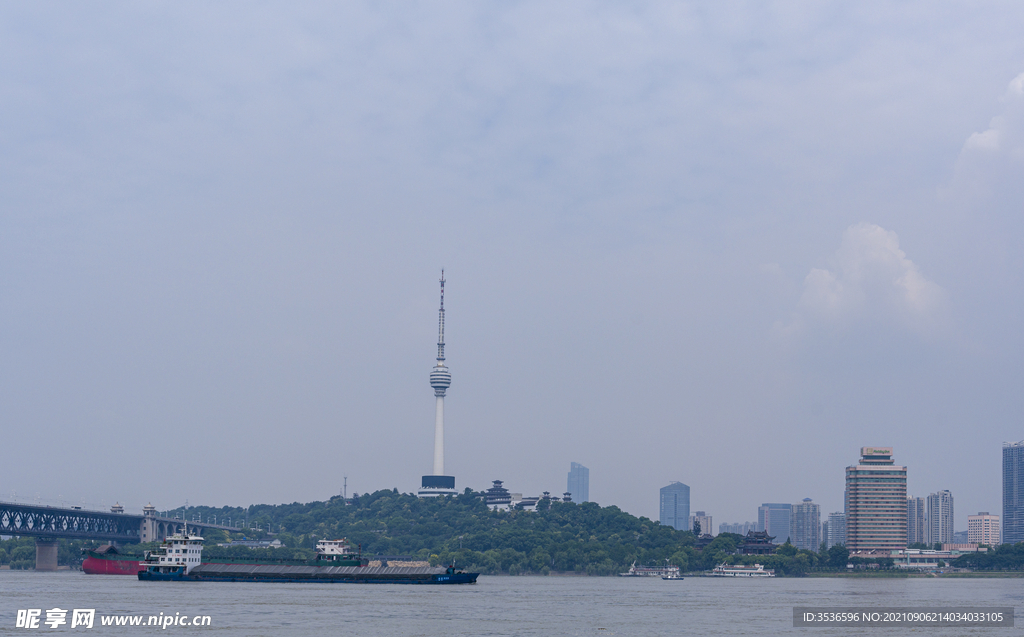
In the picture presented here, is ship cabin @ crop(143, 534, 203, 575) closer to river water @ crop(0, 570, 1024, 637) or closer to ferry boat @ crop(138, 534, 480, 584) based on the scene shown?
ferry boat @ crop(138, 534, 480, 584)

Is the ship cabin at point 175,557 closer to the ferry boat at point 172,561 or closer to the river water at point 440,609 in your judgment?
the ferry boat at point 172,561

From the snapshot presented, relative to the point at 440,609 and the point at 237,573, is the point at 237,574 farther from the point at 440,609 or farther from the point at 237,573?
the point at 440,609

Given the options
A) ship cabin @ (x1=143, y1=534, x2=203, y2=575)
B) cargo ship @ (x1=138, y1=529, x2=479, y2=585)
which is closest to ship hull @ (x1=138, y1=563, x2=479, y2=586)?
cargo ship @ (x1=138, y1=529, x2=479, y2=585)

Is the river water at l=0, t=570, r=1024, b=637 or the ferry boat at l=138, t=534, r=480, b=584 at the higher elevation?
the river water at l=0, t=570, r=1024, b=637

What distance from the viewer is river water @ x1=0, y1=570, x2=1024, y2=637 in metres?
94.6

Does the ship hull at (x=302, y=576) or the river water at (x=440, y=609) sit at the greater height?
the river water at (x=440, y=609)

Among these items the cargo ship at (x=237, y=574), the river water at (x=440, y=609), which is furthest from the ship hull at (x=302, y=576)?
the river water at (x=440, y=609)

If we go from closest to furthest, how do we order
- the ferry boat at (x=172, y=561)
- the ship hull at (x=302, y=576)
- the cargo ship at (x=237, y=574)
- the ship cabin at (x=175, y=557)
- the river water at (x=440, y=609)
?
1. the river water at (x=440, y=609)
2. the ferry boat at (x=172, y=561)
3. the ship hull at (x=302, y=576)
4. the cargo ship at (x=237, y=574)
5. the ship cabin at (x=175, y=557)

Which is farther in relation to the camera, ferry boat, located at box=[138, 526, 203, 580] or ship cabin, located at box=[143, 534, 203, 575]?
ship cabin, located at box=[143, 534, 203, 575]

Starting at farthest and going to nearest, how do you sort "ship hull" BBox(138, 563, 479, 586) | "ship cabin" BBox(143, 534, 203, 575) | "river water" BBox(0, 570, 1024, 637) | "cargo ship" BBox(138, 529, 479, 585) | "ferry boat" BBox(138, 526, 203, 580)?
"ship cabin" BBox(143, 534, 203, 575)
"cargo ship" BBox(138, 529, 479, 585)
"ship hull" BBox(138, 563, 479, 586)
"ferry boat" BBox(138, 526, 203, 580)
"river water" BBox(0, 570, 1024, 637)

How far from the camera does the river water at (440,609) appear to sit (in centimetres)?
9456

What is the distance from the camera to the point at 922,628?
101250 mm

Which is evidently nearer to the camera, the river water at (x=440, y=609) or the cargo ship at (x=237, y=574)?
the river water at (x=440, y=609)

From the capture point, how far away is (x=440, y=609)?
120m
